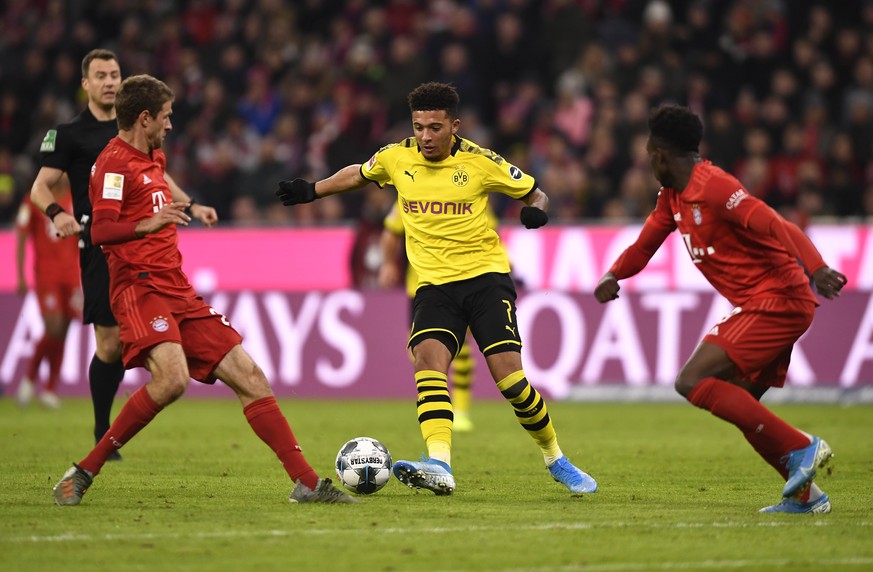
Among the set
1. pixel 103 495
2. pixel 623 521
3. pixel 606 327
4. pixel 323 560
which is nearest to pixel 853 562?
pixel 623 521

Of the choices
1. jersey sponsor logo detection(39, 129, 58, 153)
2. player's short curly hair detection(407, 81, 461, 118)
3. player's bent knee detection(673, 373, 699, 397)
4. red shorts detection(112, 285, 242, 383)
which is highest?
player's short curly hair detection(407, 81, 461, 118)

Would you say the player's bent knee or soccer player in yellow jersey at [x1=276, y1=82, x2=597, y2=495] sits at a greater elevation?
soccer player in yellow jersey at [x1=276, y1=82, x2=597, y2=495]

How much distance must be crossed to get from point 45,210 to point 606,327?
875cm

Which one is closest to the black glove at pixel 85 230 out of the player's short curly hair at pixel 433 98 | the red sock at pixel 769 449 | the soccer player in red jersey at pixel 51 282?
the player's short curly hair at pixel 433 98

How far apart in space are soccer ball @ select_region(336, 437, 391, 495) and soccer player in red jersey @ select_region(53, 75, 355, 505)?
471mm

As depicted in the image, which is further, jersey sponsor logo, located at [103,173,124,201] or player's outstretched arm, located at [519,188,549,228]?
player's outstretched arm, located at [519,188,549,228]

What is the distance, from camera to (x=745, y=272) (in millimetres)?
7523

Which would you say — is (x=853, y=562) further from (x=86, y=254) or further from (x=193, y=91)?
(x=193, y=91)

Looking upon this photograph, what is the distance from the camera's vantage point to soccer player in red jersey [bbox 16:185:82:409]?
15.6m

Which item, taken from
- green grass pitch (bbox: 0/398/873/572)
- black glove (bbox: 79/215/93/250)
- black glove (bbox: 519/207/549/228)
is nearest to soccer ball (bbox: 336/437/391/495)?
green grass pitch (bbox: 0/398/873/572)

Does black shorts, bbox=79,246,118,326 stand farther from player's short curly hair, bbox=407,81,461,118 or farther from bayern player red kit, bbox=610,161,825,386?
bayern player red kit, bbox=610,161,825,386

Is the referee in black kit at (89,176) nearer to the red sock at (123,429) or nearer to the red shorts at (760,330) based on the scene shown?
the red sock at (123,429)

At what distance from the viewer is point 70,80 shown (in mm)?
23484

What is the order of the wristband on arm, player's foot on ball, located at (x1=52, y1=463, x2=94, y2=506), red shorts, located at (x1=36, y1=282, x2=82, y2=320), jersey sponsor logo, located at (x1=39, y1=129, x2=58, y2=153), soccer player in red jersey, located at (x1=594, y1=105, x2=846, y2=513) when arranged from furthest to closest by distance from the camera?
red shorts, located at (x1=36, y1=282, x2=82, y2=320), jersey sponsor logo, located at (x1=39, y1=129, x2=58, y2=153), the wristband on arm, player's foot on ball, located at (x1=52, y1=463, x2=94, y2=506), soccer player in red jersey, located at (x1=594, y1=105, x2=846, y2=513)
